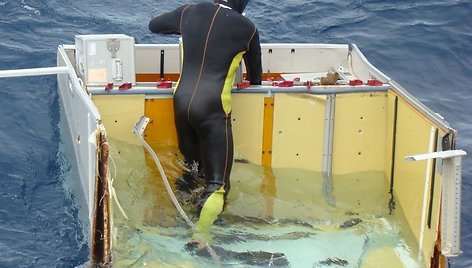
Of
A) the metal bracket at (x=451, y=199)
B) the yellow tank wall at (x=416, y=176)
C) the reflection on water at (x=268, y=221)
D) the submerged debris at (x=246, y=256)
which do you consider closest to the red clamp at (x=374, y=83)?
the yellow tank wall at (x=416, y=176)

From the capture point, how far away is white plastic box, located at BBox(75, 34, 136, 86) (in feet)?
20.0

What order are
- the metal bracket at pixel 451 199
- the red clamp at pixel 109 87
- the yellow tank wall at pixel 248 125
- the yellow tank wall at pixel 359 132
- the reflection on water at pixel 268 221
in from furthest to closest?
the yellow tank wall at pixel 359 132
the yellow tank wall at pixel 248 125
the red clamp at pixel 109 87
the reflection on water at pixel 268 221
the metal bracket at pixel 451 199

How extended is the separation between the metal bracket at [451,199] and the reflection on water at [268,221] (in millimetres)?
498

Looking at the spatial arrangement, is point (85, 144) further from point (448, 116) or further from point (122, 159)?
point (448, 116)

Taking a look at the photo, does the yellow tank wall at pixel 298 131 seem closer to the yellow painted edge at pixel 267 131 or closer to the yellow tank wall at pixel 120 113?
the yellow painted edge at pixel 267 131

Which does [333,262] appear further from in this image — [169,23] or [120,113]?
[169,23]

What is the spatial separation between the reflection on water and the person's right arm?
3.04 feet

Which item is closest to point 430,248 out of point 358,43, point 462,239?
point 462,239

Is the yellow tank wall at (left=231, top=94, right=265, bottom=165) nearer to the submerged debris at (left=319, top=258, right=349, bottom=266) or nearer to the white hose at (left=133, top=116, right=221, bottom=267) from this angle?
the white hose at (left=133, top=116, right=221, bottom=267)

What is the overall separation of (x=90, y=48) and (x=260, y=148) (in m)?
1.58

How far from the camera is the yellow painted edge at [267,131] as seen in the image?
627 centimetres

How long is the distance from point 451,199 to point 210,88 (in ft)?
6.35

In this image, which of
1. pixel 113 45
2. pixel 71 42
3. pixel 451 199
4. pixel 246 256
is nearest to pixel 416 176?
Answer: pixel 451 199

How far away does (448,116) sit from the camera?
29.7ft
